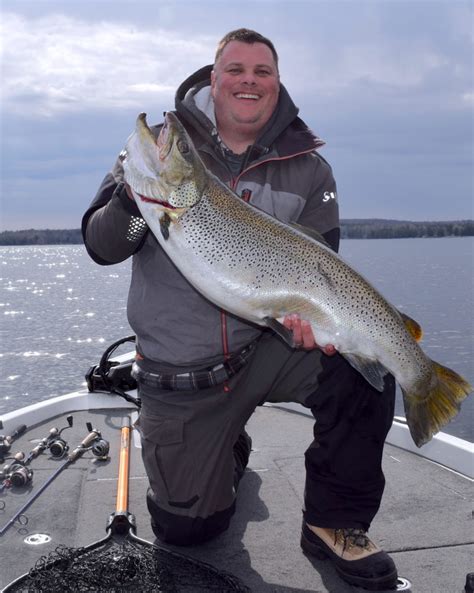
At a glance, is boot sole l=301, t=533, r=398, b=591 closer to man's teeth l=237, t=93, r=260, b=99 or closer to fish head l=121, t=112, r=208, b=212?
fish head l=121, t=112, r=208, b=212

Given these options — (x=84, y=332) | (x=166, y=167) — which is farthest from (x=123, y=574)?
(x=84, y=332)

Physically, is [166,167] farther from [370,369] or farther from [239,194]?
[370,369]

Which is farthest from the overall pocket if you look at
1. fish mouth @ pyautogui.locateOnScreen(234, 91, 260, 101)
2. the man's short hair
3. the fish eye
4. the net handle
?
the man's short hair

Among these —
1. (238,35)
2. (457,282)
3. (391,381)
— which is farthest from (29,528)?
(457,282)

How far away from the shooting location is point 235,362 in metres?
4.13

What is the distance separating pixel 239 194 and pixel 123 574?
7.05ft

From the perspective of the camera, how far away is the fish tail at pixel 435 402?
3592 mm

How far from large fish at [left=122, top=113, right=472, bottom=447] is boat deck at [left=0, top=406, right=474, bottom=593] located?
2.50 ft

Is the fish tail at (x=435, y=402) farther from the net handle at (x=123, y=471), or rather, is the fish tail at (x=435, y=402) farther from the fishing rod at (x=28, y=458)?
the fishing rod at (x=28, y=458)

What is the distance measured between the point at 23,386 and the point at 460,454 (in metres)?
13.9

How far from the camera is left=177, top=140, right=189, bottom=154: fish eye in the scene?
346 cm

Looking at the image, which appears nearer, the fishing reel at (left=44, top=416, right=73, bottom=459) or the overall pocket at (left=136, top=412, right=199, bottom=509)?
the overall pocket at (left=136, top=412, right=199, bottom=509)

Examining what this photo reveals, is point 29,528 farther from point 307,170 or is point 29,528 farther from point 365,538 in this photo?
point 307,170

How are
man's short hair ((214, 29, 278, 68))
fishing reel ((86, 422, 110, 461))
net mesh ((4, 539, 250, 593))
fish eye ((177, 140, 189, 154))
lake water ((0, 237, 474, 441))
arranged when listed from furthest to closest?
lake water ((0, 237, 474, 441))
fishing reel ((86, 422, 110, 461))
man's short hair ((214, 29, 278, 68))
fish eye ((177, 140, 189, 154))
net mesh ((4, 539, 250, 593))
